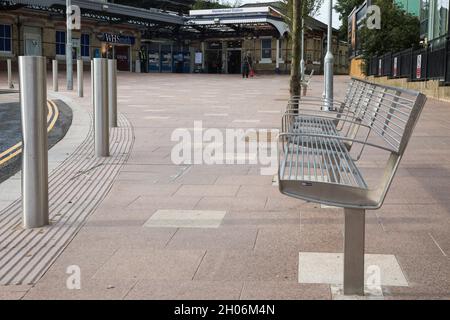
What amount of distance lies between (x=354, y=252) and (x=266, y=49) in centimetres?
5678

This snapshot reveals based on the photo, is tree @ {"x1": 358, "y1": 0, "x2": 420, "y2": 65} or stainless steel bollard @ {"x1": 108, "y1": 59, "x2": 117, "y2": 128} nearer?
stainless steel bollard @ {"x1": 108, "y1": 59, "x2": 117, "y2": 128}

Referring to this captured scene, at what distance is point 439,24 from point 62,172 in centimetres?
1910

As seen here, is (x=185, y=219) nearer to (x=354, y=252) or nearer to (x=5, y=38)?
(x=354, y=252)

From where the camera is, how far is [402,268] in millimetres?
3715

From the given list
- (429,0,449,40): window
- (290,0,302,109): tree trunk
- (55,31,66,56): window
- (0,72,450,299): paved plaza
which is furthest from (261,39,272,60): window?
(0,72,450,299): paved plaza

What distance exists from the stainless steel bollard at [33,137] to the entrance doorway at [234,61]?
57.1m

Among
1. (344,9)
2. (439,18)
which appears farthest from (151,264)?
(344,9)

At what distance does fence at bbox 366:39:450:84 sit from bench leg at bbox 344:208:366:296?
1491 centimetres

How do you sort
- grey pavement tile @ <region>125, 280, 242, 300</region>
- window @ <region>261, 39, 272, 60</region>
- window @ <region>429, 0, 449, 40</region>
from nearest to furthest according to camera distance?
grey pavement tile @ <region>125, 280, 242, 300</region> < window @ <region>429, 0, 449, 40</region> < window @ <region>261, 39, 272, 60</region>

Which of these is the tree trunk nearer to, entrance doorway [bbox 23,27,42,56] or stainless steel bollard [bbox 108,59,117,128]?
stainless steel bollard [bbox 108,59,117,128]

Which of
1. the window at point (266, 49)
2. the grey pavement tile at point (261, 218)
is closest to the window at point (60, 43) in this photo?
the window at point (266, 49)

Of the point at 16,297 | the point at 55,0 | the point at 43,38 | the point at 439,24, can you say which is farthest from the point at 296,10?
the point at 43,38

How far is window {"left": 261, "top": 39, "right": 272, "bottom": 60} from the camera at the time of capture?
193ft
